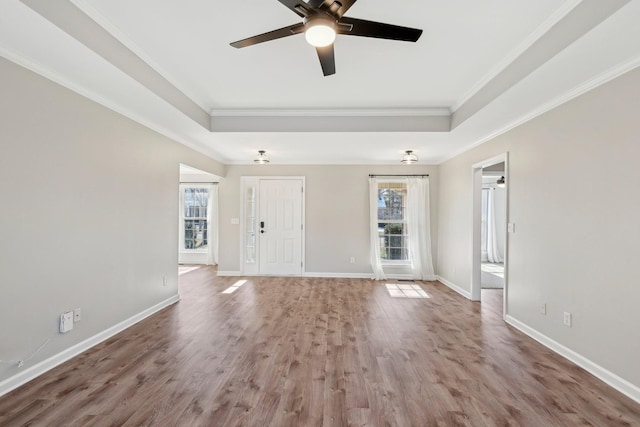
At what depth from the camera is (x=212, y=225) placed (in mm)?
7613

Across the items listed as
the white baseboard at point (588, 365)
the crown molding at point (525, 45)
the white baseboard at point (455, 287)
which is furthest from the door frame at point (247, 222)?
the white baseboard at point (588, 365)

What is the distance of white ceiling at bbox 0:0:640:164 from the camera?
1896 mm

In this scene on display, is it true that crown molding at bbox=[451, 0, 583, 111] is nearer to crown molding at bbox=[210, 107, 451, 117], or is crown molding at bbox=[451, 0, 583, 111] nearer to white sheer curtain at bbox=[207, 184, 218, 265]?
crown molding at bbox=[210, 107, 451, 117]

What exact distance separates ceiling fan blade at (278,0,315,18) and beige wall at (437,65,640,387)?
7.84 feet

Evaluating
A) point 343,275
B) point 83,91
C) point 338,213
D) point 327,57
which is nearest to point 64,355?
point 83,91

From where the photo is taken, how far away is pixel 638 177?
6.77ft

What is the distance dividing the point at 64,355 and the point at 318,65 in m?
3.43

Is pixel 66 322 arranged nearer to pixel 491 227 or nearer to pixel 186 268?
pixel 186 268

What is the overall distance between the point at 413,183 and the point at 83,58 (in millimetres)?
5293

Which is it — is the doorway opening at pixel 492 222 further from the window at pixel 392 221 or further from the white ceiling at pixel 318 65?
the white ceiling at pixel 318 65

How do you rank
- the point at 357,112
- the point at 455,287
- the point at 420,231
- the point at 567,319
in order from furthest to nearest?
the point at 420,231
the point at 455,287
the point at 357,112
the point at 567,319

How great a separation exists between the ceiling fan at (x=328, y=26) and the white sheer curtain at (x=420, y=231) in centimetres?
441

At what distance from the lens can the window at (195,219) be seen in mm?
7754

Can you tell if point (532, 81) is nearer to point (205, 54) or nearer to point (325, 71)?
point (325, 71)
